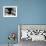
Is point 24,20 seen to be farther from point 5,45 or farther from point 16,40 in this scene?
point 5,45

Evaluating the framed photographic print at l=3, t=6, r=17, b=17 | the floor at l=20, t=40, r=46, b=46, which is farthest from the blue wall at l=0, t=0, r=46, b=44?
the floor at l=20, t=40, r=46, b=46

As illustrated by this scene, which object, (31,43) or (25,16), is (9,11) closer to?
(25,16)

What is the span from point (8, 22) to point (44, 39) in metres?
1.13

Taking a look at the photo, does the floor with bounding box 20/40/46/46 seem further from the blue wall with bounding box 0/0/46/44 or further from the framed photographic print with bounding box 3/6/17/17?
the framed photographic print with bounding box 3/6/17/17

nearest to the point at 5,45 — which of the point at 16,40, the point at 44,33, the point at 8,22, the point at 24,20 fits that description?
the point at 16,40

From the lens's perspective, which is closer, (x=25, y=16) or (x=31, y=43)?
(x=31, y=43)

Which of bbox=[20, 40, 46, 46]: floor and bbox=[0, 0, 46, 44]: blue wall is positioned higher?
bbox=[0, 0, 46, 44]: blue wall

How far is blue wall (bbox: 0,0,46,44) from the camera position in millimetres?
3791

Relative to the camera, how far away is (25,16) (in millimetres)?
3805

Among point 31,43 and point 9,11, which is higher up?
point 9,11

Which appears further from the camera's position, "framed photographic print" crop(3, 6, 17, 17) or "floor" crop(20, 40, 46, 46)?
"framed photographic print" crop(3, 6, 17, 17)

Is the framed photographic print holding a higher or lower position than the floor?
higher

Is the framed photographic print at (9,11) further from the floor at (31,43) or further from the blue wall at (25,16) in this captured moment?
the floor at (31,43)

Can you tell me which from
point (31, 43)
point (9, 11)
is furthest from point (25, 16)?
point (31, 43)
